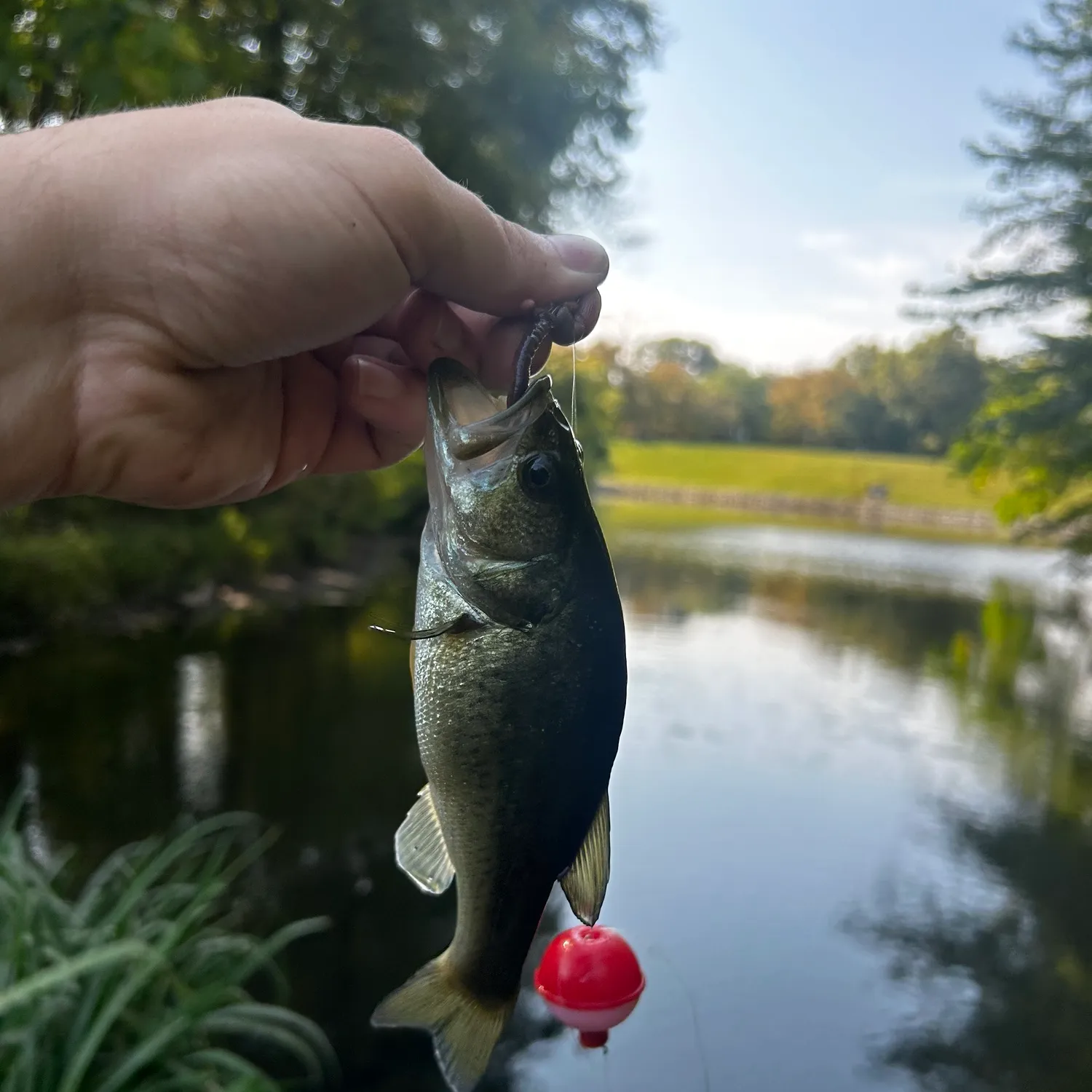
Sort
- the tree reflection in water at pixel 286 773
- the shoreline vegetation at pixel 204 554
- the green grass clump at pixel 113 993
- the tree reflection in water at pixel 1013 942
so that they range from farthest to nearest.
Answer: the shoreline vegetation at pixel 204 554
the tree reflection in water at pixel 286 773
the tree reflection in water at pixel 1013 942
the green grass clump at pixel 113 993

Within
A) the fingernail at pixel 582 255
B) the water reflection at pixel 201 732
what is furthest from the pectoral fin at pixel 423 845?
the water reflection at pixel 201 732

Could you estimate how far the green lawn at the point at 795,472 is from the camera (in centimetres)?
4709

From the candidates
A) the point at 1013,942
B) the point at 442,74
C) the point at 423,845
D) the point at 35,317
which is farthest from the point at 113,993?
the point at 442,74

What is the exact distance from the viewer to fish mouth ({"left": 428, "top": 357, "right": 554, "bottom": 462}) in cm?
152

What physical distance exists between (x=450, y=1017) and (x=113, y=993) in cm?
217

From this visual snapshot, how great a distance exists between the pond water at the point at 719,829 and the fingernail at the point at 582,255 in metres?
4.23

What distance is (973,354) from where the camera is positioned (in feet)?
99.6

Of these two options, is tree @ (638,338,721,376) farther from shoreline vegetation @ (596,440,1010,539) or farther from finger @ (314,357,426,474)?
finger @ (314,357,426,474)

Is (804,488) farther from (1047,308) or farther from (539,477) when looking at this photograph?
(539,477)

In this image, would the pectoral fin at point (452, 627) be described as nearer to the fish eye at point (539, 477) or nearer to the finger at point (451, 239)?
the fish eye at point (539, 477)

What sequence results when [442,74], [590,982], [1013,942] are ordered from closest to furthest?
1. [590,982]
2. [1013,942]
3. [442,74]

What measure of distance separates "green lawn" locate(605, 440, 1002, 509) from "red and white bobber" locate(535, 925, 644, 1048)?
42903 mm

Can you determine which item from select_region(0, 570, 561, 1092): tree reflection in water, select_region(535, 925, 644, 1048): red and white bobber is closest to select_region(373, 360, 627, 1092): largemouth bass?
select_region(535, 925, 644, 1048): red and white bobber

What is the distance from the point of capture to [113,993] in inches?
121
